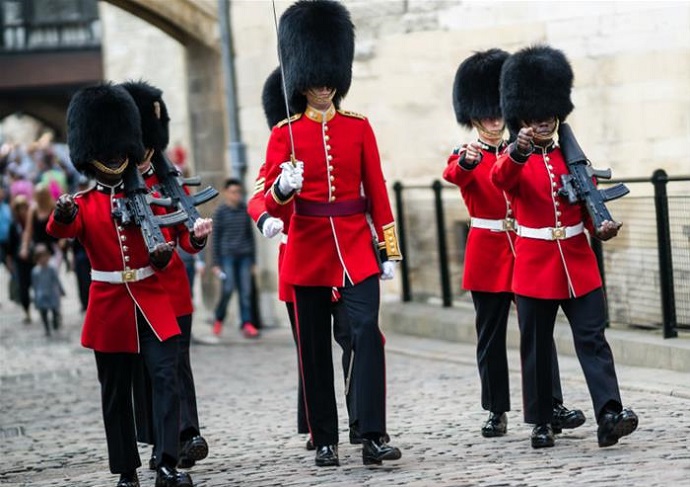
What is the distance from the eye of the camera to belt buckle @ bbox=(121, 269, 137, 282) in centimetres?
798

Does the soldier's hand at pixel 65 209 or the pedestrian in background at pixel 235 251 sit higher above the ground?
the soldier's hand at pixel 65 209

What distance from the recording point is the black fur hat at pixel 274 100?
9031mm

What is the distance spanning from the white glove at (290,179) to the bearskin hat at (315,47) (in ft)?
1.55

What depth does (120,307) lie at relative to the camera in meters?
7.96

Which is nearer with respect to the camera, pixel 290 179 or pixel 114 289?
pixel 290 179

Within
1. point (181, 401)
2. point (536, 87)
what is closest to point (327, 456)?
point (181, 401)

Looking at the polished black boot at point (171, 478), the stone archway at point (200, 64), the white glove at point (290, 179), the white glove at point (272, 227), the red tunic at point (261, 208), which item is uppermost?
the stone archway at point (200, 64)

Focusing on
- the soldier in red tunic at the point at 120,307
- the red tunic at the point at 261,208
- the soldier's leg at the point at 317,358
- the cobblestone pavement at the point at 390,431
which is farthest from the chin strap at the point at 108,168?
the cobblestone pavement at the point at 390,431

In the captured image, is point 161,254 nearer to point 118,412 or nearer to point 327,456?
point 118,412

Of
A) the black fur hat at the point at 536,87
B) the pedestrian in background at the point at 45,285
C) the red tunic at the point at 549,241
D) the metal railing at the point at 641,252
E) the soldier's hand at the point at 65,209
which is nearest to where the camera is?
the soldier's hand at the point at 65,209

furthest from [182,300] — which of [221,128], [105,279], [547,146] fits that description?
[221,128]

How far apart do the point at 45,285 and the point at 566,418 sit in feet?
30.5

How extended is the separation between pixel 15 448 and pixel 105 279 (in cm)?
227

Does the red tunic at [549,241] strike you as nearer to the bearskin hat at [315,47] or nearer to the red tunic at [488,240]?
the red tunic at [488,240]
